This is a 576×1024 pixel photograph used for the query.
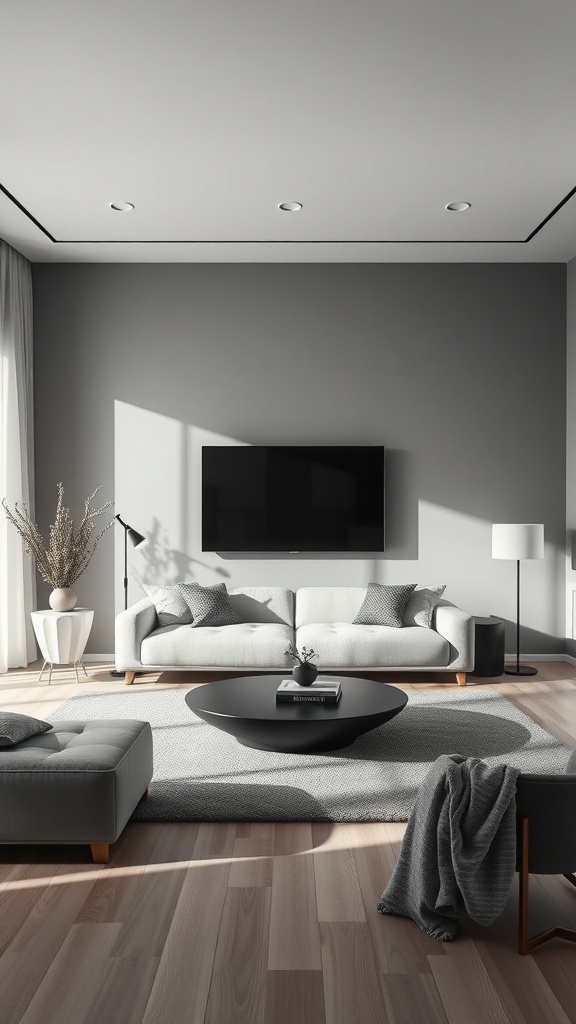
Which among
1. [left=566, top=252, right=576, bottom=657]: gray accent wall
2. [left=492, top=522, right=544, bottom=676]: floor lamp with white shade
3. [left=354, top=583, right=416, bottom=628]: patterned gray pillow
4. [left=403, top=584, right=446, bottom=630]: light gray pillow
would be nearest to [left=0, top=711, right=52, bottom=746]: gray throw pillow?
[left=354, top=583, right=416, bottom=628]: patterned gray pillow

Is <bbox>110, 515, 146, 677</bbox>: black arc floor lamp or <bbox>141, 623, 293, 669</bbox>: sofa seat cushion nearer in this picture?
<bbox>141, 623, 293, 669</bbox>: sofa seat cushion

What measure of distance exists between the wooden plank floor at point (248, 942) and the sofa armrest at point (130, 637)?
236 cm

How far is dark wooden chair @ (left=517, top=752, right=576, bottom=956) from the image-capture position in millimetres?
2225

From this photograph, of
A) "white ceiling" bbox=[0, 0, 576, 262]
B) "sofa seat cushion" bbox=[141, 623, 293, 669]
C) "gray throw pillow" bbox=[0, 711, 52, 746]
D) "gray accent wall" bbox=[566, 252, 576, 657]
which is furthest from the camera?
"gray accent wall" bbox=[566, 252, 576, 657]

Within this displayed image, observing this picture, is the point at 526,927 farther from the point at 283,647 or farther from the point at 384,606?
the point at 384,606

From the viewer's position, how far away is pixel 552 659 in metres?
6.49

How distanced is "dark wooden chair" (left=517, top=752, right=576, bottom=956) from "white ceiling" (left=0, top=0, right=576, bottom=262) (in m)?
2.78

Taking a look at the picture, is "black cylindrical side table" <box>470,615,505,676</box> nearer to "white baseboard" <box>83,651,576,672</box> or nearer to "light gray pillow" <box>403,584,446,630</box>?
"light gray pillow" <box>403,584,446,630</box>

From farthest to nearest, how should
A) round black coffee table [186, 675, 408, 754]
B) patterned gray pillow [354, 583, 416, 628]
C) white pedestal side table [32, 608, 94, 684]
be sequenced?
patterned gray pillow [354, 583, 416, 628] < white pedestal side table [32, 608, 94, 684] < round black coffee table [186, 675, 408, 754]

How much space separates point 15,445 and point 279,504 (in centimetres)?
205

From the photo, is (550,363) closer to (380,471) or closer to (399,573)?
(380,471)

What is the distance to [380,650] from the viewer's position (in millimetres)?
5434

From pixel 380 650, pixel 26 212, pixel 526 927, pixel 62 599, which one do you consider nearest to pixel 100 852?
pixel 526 927

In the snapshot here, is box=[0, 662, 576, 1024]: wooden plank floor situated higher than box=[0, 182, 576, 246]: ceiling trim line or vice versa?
box=[0, 182, 576, 246]: ceiling trim line
